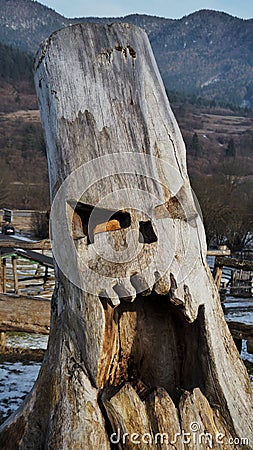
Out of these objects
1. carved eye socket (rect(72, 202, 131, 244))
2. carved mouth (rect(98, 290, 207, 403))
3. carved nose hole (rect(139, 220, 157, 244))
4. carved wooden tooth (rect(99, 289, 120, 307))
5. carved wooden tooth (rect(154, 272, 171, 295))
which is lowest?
carved mouth (rect(98, 290, 207, 403))

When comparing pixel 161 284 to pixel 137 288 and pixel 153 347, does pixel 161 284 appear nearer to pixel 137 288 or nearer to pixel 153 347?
pixel 137 288

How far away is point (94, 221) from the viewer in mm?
2512

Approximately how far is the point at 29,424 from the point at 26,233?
32266 mm

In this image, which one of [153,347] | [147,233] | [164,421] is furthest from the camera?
[153,347]

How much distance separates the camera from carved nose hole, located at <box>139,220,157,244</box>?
2393mm

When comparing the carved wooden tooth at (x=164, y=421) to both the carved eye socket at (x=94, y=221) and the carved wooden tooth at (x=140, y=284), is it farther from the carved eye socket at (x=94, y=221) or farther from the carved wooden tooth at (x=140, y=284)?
the carved eye socket at (x=94, y=221)

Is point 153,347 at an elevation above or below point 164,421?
above

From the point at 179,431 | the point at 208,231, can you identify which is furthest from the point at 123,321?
the point at 208,231

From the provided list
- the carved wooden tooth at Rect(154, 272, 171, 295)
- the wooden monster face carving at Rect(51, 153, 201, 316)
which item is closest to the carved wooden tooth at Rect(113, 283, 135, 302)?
the wooden monster face carving at Rect(51, 153, 201, 316)

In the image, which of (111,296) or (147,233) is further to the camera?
(147,233)

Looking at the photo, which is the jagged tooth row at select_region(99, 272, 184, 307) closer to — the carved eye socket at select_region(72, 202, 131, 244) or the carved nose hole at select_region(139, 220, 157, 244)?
the carved nose hole at select_region(139, 220, 157, 244)

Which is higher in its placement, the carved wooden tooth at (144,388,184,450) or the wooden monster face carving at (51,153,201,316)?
the wooden monster face carving at (51,153,201,316)

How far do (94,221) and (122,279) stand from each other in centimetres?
39

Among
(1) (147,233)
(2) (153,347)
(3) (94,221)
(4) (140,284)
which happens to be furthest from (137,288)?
(2) (153,347)
